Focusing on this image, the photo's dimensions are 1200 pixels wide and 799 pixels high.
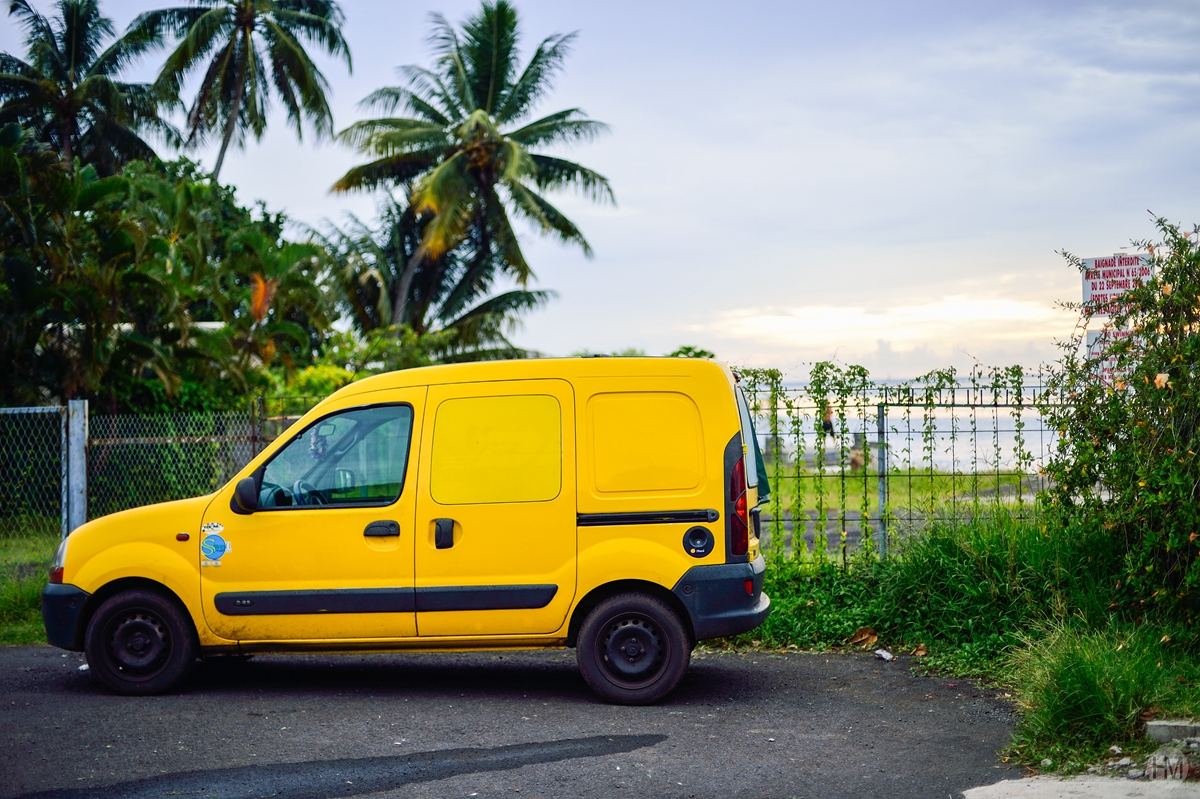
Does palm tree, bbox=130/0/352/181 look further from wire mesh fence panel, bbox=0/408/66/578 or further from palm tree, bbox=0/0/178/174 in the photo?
wire mesh fence panel, bbox=0/408/66/578

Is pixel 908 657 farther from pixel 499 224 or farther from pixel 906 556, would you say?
pixel 499 224

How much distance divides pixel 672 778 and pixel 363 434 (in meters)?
2.89

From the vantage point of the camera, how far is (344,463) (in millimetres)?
6633

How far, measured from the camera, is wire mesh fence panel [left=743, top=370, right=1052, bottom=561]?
8578 mm

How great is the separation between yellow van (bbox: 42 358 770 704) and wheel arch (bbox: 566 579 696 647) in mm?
12

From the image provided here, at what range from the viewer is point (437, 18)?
98.1 ft

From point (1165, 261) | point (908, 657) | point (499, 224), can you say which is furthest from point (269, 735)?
point (499, 224)

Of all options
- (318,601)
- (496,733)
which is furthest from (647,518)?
(318,601)

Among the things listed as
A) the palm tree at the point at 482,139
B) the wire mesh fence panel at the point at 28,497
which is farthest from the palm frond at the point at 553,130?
the wire mesh fence panel at the point at 28,497

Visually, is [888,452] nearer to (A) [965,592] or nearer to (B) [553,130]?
(A) [965,592]

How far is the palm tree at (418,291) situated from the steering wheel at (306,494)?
19.7m

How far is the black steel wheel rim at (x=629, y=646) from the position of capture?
641cm

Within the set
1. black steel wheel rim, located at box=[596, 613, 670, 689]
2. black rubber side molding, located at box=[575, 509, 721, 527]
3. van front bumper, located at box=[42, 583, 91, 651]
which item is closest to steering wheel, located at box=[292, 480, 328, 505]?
van front bumper, located at box=[42, 583, 91, 651]

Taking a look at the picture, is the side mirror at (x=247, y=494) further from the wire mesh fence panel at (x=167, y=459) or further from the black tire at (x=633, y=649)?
the wire mesh fence panel at (x=167, y=459)
